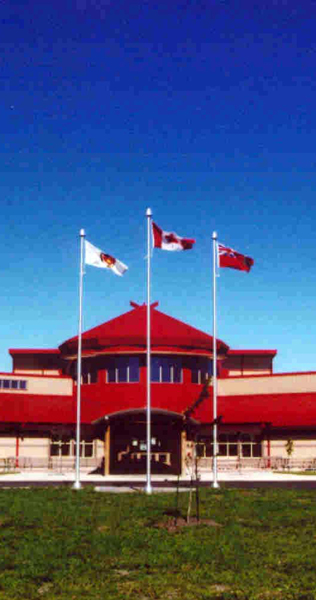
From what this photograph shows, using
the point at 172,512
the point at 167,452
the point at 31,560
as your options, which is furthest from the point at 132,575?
the point at 167,452

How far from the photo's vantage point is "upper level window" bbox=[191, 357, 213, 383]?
48.8 m

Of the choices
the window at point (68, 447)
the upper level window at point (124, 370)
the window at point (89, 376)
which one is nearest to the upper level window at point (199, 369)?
the upper level window at point (124, 370)

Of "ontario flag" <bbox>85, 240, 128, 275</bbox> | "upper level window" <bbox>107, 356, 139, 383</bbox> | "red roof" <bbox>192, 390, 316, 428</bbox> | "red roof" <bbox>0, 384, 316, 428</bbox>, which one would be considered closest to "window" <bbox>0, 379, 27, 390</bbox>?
"red roof" <bbox>0, 384, 316, 428</bbox>

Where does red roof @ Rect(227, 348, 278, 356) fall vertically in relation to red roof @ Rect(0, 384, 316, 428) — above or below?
above

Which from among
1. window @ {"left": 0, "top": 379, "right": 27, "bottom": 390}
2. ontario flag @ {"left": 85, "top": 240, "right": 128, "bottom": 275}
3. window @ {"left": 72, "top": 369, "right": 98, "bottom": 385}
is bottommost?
window @ {"left": 0, "top": 379, "right": 27, "bottom": 390}

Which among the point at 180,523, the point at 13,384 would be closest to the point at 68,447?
the point at 13,384

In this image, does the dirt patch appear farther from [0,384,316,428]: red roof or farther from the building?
[0,384,316,428]: red roof

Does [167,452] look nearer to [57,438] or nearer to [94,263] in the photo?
[57,438]

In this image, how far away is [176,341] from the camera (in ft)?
157

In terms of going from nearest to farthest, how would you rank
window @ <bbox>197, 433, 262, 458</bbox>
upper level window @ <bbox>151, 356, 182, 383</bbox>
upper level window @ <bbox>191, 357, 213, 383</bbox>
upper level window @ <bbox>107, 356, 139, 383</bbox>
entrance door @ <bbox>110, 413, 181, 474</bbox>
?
entrance door @ <bbox>110, 413, 181, 474</bbox> < window @ <bbox>197, 433, 262, 458</bbox> < upper level window @ <bbox>107, 356, 139, 383</bbox> < upper level window @ <bbox>151, 356, 182, 383</bbox> < upper level window @ <bbox>191, 357, 213, 383</bbox>

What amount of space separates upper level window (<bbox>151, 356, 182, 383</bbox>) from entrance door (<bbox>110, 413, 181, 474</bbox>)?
508 cm

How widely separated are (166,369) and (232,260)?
18.2m

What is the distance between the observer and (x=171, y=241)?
29297 millimetres

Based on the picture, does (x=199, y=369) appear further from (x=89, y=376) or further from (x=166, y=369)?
(x=89, y=376)
